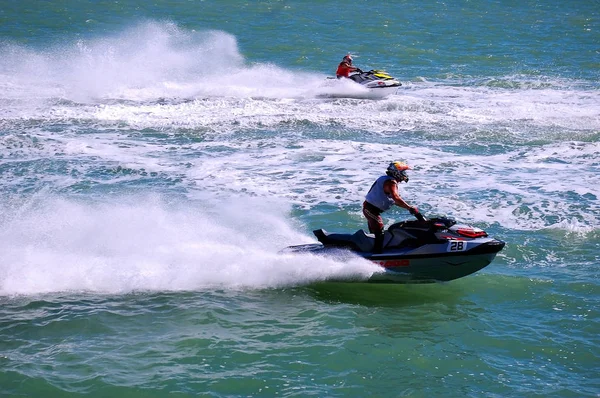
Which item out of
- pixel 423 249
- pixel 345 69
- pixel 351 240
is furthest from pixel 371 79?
pixel 423 249

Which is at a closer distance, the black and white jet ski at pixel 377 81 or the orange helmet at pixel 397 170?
the orange helmet at pixel 397 170

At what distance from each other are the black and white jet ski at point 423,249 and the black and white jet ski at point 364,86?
1500 centimetres

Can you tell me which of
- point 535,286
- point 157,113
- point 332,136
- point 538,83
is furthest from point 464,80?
point 535,286

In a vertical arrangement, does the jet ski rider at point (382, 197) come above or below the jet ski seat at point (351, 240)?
above

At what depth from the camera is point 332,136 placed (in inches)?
868

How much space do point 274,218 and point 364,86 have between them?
12286mm

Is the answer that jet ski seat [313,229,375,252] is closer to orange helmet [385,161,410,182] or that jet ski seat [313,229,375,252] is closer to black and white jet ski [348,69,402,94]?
orange helmet [385,161,410,182]

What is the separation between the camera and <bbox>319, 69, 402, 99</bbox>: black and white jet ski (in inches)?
1045

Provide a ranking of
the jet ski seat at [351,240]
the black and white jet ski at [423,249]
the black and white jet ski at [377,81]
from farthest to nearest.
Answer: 1. the black and white jet ski at [377,81]
2. the jet ski seat at [351,240]
3. the black and white jet ski at [423,249]

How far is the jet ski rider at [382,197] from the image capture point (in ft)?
38.2

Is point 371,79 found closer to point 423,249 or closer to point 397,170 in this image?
point 397,170

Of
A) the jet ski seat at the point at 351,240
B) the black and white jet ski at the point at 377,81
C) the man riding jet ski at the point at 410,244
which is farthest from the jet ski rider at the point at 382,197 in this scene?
the black and white jet ski at the point at 377,81

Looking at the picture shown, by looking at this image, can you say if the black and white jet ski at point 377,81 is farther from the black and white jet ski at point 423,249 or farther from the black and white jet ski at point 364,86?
the black and white jet ski at point 423,249

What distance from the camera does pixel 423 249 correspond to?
461 inches
